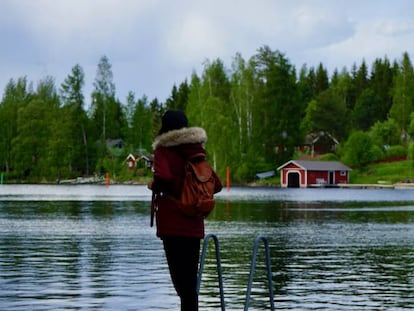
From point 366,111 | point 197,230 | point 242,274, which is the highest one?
point 366,111

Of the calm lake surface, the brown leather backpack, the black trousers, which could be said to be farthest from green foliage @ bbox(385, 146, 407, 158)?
the brown leather backpack

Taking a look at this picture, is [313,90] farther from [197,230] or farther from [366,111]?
[197,230]

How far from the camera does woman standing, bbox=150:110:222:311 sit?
31.0ft

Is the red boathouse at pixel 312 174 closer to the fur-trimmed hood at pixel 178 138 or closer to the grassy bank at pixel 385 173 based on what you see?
the grassy bank at pixel 385 173

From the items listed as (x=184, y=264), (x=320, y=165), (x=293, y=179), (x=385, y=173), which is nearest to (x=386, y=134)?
(x=385, y=173)

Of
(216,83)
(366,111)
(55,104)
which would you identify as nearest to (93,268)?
(216,83)

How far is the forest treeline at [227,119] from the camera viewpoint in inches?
4961

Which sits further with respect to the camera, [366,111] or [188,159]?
[366,111]

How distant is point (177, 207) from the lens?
9.44 m

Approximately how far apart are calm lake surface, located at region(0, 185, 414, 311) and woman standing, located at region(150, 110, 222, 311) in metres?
4.73

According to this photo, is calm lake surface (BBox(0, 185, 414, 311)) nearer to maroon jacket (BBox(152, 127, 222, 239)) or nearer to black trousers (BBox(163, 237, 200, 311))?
black trousers (BBox(163, 237, 200, 311))

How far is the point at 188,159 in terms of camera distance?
9.60 meters

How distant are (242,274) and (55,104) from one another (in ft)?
431

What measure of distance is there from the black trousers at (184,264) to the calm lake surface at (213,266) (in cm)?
460
